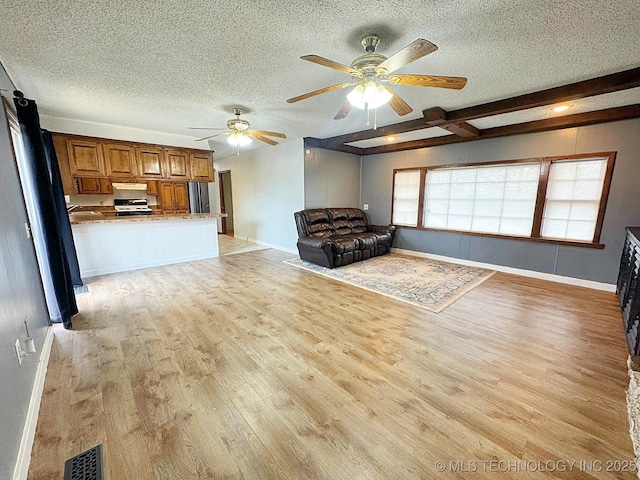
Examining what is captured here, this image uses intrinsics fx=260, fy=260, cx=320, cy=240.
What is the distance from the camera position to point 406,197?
19.5 ft

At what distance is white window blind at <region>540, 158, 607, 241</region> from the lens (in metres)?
3.80

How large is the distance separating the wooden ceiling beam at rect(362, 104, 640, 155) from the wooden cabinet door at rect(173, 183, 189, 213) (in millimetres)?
5274

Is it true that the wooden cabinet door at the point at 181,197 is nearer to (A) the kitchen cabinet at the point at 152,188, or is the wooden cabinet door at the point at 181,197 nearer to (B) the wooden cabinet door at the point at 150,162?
(A) the kitchen cabinet at the point at 152,188

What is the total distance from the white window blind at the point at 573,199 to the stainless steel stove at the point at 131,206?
7.30m

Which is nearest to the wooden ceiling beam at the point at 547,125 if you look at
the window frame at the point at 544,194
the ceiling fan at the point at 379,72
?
the window frame at the point at 544,194

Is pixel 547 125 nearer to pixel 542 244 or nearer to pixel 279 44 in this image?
pixel 542 244

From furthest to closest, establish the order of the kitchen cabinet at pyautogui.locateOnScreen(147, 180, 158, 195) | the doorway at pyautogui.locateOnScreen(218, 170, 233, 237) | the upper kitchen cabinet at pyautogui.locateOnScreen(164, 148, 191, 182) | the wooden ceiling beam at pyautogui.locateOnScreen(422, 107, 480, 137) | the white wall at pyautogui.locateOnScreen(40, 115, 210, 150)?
the doorway at pyautogui.locateOnScreen(218, 170, 233, 237), the kitchen cabinet at pyautogui.locateOnScreen(147, 180, 158, 195), the upper kitchen cabinet at pyautogui.locateOnScreen(164, 148, 191, 182), the white wall at pyautogui.locateOnScreen(40, 115, 210, 150), the wooden ceiling beam at pyautogui.locateOnScreen(422, 107, 480, 137)

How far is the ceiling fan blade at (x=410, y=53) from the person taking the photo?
155 centimetres

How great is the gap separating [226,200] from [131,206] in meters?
3.80

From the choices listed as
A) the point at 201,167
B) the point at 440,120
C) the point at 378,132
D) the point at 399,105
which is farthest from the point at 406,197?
the point at 201,167

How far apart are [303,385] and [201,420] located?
0.68 m

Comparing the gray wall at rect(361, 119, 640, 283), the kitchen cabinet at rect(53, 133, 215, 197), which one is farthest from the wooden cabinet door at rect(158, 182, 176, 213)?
the gray wall at rect(361, 119, 640, 283)

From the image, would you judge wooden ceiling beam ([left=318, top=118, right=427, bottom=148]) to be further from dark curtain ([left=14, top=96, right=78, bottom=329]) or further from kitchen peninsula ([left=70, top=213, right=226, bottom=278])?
dark curtain ([left=14, top=96, right=78, bottom=329])

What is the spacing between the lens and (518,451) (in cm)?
141
